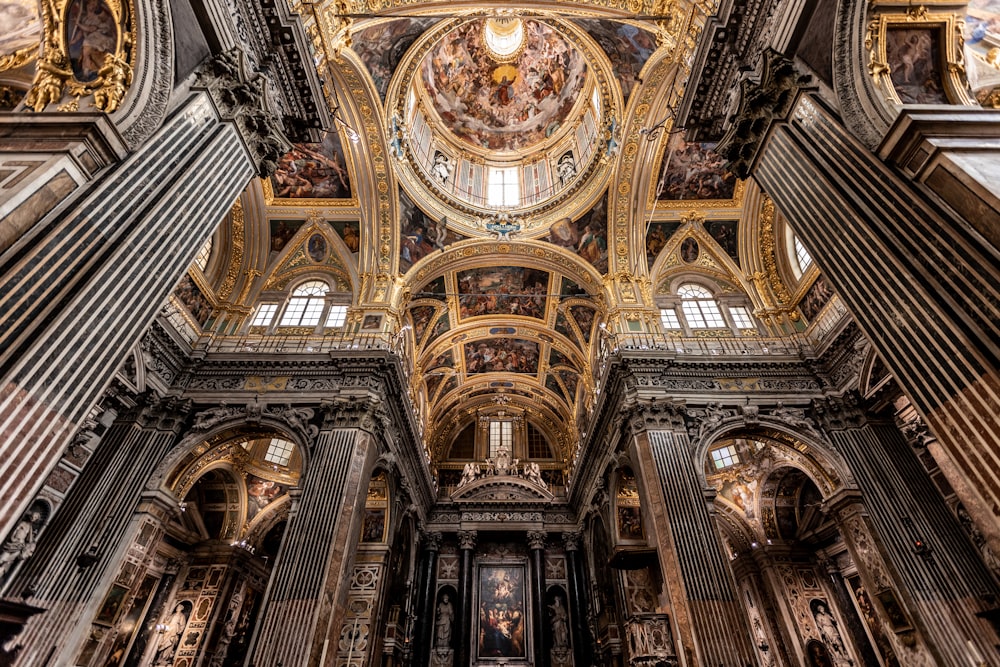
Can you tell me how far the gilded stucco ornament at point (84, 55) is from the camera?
554cm

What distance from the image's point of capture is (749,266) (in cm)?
1659

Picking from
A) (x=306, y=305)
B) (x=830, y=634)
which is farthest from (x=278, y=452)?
(x=830, y=634)

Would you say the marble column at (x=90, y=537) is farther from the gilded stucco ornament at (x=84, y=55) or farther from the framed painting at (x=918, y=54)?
the framed painting at (x=918, y=54)

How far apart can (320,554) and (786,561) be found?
16.0 m

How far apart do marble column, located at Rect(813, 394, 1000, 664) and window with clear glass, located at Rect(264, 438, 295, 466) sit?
1812cm

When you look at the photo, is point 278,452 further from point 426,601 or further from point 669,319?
point 669,319

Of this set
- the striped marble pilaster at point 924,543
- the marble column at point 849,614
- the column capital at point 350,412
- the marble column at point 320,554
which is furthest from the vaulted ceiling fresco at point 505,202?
the marble column at point 849,614

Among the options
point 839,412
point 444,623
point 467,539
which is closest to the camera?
point 839,412

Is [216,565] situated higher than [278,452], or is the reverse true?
[278,452]

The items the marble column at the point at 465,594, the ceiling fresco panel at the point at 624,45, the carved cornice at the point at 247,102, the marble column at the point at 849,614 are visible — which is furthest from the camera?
the marble column at the point at 465,594

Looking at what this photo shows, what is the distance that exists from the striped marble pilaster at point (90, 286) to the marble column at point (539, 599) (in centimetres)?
1913

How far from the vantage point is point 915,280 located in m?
4.80

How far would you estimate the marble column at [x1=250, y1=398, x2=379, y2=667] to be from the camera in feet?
29.7

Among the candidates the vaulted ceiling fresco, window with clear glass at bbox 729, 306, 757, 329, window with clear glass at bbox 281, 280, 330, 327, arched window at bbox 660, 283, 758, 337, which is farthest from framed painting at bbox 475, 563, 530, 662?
window with clear glass at bbox 729, 306, 757, 329
